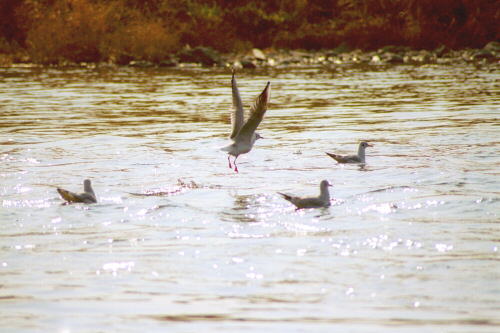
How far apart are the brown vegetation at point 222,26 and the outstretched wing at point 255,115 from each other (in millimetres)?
29086

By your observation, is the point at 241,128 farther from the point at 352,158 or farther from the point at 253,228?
the point at 253,228

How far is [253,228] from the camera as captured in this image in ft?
31.4

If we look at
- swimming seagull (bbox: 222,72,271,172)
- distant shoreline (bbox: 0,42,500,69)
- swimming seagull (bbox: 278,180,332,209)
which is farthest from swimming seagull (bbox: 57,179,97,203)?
distant shoreline (bbox: 0,42,500,69)

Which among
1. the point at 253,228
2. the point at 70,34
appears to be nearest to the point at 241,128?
the point at 253,228

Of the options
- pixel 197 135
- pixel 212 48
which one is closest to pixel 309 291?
pixel 197 135

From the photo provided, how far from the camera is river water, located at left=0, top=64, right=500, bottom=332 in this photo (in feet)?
22.6

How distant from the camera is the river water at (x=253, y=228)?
688cm

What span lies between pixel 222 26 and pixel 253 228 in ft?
133

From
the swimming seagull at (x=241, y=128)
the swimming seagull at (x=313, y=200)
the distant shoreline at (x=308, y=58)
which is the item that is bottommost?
the distant shoreline at (x=308, y=58)

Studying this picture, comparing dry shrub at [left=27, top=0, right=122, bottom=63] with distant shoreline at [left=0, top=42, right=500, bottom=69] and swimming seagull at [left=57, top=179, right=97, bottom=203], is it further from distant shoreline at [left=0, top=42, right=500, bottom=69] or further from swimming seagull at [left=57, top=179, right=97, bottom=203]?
swimming seagull at [left=57, top=179, right=97, bottom=203]

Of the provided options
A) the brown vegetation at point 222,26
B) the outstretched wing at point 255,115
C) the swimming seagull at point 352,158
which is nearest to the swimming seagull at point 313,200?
the outstretched wing at point 255,115

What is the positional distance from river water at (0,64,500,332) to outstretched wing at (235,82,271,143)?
0.54 metres

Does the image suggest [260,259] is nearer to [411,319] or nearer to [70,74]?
[411,319]

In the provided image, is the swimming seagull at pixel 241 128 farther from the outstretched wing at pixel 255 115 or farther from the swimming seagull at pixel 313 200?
the swimming seagull at pixel 313 200
